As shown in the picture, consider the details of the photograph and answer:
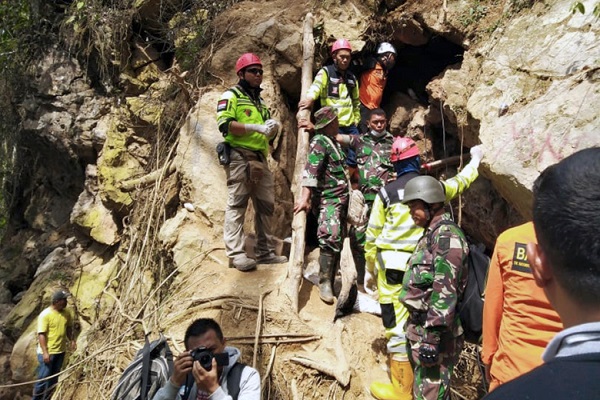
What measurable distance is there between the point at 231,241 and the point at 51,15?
685 cm

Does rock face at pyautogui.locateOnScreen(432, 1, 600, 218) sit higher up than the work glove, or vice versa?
rock face at pyautogui.locateOnScreen(432, 1, 600, 218)

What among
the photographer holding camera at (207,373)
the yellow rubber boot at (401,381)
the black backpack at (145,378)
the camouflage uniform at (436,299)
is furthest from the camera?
the yellow rubber boot at (401,381)

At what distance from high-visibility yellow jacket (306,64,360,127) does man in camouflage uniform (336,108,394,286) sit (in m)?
0.70

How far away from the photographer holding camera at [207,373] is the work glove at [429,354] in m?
1.11

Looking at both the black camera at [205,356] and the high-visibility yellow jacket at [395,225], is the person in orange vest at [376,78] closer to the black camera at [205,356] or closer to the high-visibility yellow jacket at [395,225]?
the high-visibility yellow jacket at [395,225]

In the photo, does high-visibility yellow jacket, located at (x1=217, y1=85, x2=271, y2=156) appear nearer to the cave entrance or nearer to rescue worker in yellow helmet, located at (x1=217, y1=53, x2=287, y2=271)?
rescue worker in yellow helmet, located at (x1=217, y1=53, x2=287, y2=271)

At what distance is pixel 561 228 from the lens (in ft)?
3.68

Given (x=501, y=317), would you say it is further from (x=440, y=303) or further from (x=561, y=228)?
(x=561, y=228)

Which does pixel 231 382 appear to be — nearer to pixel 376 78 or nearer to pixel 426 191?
pixel 426 191

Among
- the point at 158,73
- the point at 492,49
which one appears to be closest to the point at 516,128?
the point at 492,49

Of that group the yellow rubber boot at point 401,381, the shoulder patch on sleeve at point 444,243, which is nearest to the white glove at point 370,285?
the yellow rubber boot at point 401,381

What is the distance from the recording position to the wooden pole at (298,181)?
543 centimetres

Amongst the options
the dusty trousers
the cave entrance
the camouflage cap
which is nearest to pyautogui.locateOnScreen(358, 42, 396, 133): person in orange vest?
the cave entrance

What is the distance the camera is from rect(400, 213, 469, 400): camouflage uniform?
11.2 ft
